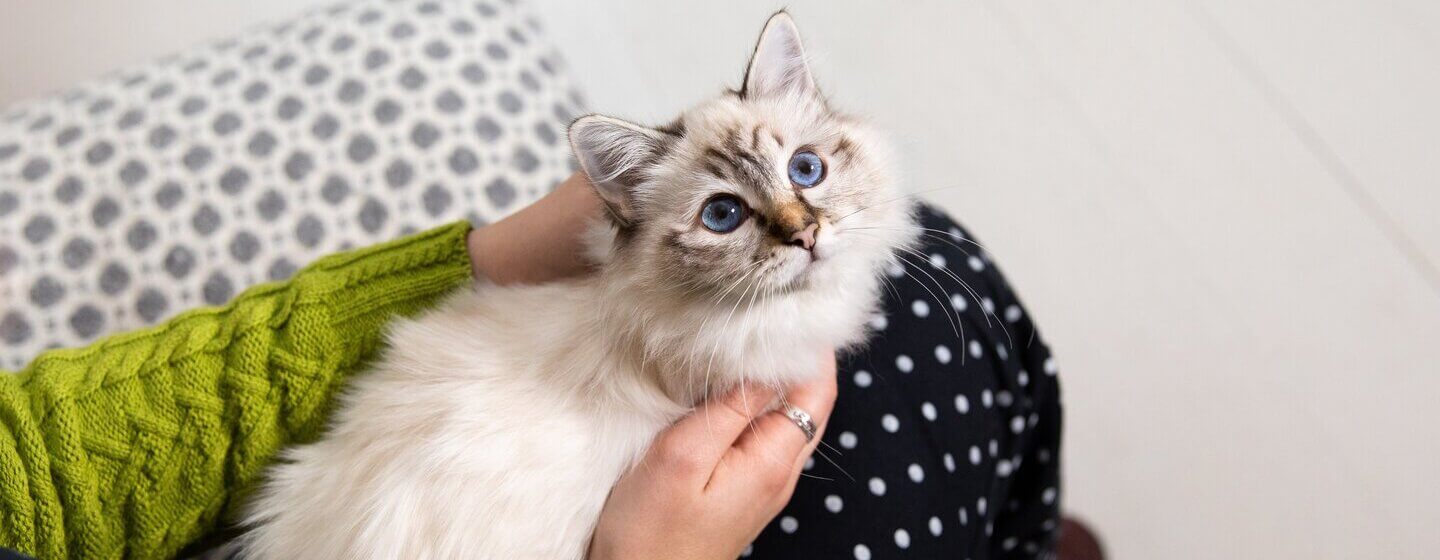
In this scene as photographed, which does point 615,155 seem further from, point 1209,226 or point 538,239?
point 1209,226

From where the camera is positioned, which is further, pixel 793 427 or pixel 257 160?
pixel 257 160

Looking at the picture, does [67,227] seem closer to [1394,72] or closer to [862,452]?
[862,452]

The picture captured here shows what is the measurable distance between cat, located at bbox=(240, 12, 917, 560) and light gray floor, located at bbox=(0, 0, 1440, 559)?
3.04ft

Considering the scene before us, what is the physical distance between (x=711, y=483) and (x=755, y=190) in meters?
0.32

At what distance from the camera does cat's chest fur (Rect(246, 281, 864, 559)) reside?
937 millimetres

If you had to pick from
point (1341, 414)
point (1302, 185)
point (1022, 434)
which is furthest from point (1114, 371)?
point (1022, 434)

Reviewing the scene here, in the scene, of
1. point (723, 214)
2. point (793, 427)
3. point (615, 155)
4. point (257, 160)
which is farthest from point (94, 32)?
point (793, 427)

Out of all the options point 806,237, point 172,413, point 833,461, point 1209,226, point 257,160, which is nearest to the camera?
point 806,237

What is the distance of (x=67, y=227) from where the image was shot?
129 cm

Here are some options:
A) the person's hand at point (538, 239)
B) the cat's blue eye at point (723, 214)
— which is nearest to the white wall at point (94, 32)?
the person's hand at point (538, 239)

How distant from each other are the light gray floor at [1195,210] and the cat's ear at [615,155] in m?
0.95

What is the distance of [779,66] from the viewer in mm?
1037

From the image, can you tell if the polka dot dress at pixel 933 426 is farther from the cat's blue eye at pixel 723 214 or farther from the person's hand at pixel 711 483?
the cat's blue eye at pixel 723 214

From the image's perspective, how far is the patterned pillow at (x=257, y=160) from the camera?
4.21ft
